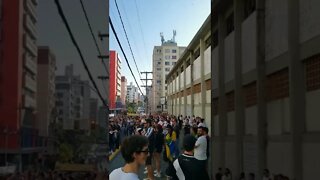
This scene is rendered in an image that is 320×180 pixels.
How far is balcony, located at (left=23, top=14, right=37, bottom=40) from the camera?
2.44 meters

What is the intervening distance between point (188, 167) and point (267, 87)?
165cm

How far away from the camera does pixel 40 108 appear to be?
2.50 m

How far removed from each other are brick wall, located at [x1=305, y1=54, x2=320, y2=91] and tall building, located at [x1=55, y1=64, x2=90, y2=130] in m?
2.25

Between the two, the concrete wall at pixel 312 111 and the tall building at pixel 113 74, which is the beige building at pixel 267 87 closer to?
the concrete wall at pixel 312 111

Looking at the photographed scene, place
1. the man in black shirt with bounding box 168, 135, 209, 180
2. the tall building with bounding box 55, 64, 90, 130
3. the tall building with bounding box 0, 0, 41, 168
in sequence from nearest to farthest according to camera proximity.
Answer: the tall building with bounding box 0, 0, 41, 168 → the tall building with bounding box 55, 64, 90, 130 → the man in black shirt with bounding box 168, 135, 209, 180

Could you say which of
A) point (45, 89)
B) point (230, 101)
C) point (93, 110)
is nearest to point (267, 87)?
point (230, 101)

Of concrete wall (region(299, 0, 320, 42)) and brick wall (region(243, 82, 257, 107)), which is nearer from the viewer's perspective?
concrete wall (region(299, 0, 320, 42))

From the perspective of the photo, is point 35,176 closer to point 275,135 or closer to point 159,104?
point 275,135

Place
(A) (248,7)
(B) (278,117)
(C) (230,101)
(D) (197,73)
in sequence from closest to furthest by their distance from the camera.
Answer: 1. (B) (278,117)
2. (C) (230,101)
3. (A) (248,7)
4. (D) (197,73)

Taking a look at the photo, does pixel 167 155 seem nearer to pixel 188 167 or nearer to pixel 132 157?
pixel 188 167

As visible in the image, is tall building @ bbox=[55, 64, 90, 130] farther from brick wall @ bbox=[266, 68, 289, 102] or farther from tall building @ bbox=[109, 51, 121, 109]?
brick wall @ bbox=[266, 68, 289, 102]

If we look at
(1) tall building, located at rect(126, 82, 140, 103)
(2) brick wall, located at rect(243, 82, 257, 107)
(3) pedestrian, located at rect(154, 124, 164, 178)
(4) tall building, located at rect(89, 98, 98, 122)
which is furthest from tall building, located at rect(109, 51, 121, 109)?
(3) pedestrian, located at rect(154, 124, 164, 178)

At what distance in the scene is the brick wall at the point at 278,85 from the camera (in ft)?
14.8

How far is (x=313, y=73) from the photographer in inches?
164
